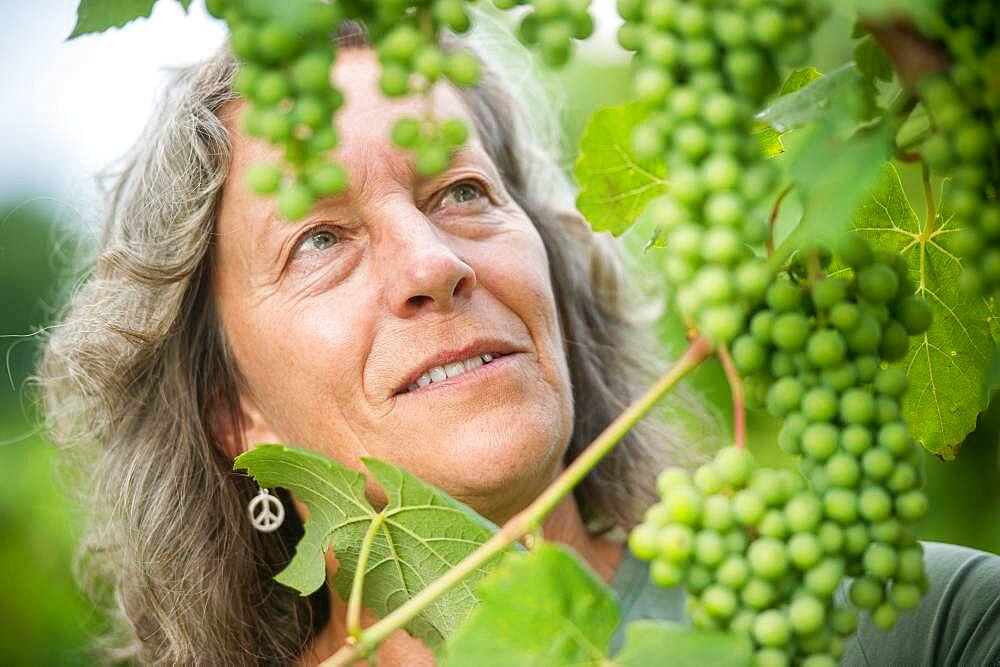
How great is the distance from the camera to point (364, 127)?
1.53 meters

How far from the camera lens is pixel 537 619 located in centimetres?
65

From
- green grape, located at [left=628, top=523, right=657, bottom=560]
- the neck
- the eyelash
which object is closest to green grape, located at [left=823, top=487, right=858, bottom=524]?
green grape, located at [left=628, top=523, right=657, bottom=560]

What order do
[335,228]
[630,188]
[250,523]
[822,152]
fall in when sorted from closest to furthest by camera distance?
[822,152]
[630,188]
[335,228]
[250,523]

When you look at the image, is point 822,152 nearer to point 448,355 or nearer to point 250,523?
point 448,355

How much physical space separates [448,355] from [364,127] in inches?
13.8

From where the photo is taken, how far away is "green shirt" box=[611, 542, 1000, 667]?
1345mm

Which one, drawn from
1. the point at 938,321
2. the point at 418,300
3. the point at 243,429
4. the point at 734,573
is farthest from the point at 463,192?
the point at 734,573

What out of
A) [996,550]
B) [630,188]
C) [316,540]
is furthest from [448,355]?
[996,550]

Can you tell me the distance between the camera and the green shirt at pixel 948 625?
4.41 feet

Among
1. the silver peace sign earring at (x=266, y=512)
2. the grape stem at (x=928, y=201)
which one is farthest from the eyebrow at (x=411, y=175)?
the grape stem at (x=928, y=201)

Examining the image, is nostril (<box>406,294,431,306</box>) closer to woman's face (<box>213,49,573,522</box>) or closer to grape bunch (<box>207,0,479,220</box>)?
woman's face (<box>213,49,573,522</box>)

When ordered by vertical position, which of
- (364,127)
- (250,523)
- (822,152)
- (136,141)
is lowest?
(250,523)

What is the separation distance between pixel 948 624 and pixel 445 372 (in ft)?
2.40

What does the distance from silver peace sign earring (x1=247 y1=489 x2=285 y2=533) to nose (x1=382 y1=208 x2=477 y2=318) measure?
49cm
